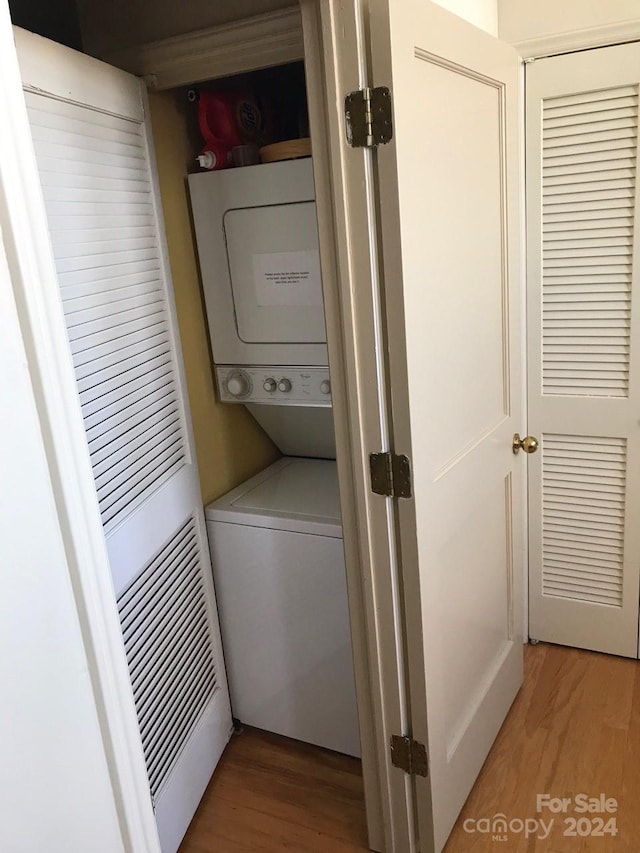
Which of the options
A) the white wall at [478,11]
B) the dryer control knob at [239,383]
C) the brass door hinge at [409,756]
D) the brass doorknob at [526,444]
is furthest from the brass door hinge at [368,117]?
the brass door hinge at [409,756]

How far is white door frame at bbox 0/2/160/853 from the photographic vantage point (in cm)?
69

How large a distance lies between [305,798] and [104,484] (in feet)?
3.53

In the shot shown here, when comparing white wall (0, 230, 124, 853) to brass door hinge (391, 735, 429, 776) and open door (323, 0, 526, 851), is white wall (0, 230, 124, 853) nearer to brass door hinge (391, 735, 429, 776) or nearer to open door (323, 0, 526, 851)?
open door (323, 0, 526, 851)

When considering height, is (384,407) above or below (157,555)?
above

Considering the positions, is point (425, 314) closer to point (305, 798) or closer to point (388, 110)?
point (388, 110)

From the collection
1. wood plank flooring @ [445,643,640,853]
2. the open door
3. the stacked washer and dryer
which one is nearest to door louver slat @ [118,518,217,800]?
the stacked washer and dryer

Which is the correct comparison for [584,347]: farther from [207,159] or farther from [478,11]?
[207,159]

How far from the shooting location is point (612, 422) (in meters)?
2.09

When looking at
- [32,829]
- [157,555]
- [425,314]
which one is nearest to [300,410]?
[157,555]

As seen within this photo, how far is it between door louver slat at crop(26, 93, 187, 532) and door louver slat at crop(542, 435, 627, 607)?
122cm

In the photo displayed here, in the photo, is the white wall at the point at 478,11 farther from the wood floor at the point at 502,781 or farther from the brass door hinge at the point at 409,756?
the wood floor at the point at 502,781

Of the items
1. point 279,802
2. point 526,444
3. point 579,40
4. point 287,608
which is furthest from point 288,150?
point 279,802

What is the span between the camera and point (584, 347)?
2072mm

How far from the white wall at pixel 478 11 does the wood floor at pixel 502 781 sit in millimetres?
1925
